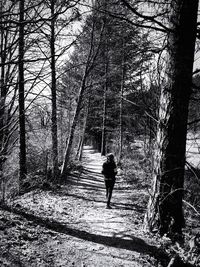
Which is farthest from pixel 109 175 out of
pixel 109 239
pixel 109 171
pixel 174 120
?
pixel 174 120

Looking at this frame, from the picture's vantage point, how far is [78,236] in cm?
420

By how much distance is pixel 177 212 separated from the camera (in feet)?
13.7

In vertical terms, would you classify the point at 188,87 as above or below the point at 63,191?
above

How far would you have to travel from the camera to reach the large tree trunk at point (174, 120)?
3840mm

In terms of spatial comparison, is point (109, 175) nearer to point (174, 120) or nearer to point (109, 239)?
point (109, 239)

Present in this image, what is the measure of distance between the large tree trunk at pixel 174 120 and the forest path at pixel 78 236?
72 centimetres

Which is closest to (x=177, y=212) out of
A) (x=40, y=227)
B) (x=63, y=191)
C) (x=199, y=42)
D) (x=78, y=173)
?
(x=40, y=227)

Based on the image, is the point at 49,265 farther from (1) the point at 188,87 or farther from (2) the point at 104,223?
(1) the point at 188,87

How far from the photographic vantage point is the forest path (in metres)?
3.35

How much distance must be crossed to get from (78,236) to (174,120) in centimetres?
321

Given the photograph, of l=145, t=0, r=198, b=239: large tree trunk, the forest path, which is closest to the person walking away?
the forest path

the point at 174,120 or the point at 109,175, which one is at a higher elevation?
the point at 174,120

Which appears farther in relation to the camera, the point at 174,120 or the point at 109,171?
the point at 109,171

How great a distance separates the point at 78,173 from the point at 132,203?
5945 millimetres
